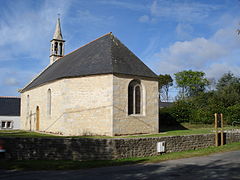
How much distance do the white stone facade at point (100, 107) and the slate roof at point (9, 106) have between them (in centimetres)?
1876

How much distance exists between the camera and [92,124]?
58.2 ft

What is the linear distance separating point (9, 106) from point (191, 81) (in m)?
43.2

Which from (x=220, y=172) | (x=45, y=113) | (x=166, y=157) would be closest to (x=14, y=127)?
(x=45, y=113)

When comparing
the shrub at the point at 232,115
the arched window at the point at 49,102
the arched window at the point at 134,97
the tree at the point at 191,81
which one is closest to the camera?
the arched window at the point at 134,97

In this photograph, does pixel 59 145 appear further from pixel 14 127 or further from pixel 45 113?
pixel 14 127

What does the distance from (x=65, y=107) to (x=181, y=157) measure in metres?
9.83

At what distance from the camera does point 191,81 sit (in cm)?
6181

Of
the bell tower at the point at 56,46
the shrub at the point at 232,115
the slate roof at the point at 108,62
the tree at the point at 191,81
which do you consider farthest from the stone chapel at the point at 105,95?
the tree at the point at 191,81

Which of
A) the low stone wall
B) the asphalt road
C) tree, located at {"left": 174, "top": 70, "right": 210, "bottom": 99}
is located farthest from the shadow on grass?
tree, located at {"left": 174, "top": 70, "right": 210, "bottom": 99}

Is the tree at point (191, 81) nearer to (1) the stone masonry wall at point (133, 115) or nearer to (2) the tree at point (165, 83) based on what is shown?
(2) the tree at point (165, 83)

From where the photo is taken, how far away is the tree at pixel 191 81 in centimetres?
6216

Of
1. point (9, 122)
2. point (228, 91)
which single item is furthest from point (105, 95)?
point (228, 91)

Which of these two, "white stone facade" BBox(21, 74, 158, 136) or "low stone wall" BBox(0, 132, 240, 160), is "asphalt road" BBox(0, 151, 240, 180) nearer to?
"low stone wall" BBox(0, 132, 240, 160)

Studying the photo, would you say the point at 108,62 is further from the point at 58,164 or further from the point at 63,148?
the point at 58,164
